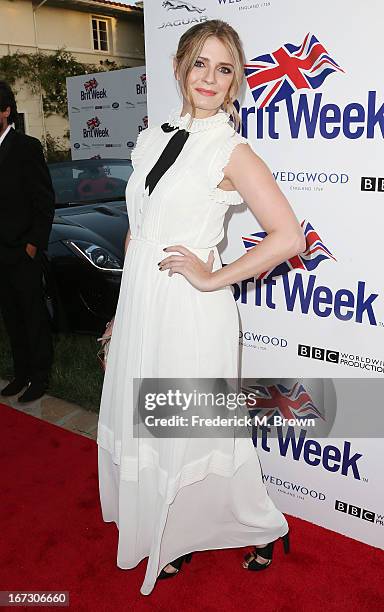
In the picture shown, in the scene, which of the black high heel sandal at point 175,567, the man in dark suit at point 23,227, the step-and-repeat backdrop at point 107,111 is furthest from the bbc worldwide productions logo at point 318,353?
the step-and-repeat backdrop at point 107,111

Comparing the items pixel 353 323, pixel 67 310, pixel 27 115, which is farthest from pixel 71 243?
pixel 27 115

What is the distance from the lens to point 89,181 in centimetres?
601

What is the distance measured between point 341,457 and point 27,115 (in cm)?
2089

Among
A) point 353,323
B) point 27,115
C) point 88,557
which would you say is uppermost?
point 27,115

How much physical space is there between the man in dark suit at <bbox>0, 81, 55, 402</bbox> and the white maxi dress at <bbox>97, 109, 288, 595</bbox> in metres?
1.68

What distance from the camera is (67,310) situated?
4875 millimetres

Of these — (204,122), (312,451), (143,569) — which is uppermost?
(204,122)

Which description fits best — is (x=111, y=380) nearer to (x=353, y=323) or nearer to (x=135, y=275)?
(x=135, y=275)

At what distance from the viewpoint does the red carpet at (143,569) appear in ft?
7.13

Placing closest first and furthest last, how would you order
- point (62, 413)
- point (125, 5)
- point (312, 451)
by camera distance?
point (312, 451), point (62, 413), point (125, 5)

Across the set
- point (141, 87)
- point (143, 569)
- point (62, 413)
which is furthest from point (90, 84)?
point (143, 569)

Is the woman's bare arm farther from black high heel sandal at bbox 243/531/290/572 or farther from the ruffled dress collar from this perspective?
black high heel sandal at bbox 243/531/290/572

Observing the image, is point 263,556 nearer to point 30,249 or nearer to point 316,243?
point 316,243

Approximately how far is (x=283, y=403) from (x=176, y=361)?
2.88 ft
